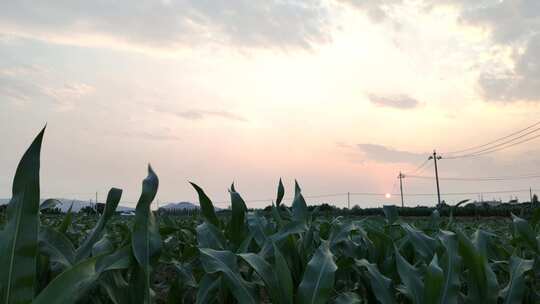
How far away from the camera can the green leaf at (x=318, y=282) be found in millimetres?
1026

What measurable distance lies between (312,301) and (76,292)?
0.54 m

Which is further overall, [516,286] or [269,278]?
[516,286]

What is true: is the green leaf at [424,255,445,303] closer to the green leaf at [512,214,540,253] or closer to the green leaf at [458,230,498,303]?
the green leaf at [458,230,498,303]

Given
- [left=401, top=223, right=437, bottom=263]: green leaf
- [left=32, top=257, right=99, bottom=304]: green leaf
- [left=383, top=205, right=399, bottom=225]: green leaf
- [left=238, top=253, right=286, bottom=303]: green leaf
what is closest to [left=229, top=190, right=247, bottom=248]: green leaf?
[left=238, top=253, right=286, bottom=303]: green leaf

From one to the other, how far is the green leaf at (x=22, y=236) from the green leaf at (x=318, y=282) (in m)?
0.59

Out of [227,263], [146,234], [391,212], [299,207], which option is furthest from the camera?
[391,212]

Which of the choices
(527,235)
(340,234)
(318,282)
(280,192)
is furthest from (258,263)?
(527,235)

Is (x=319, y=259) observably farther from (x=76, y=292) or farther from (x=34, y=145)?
(x=34, y=145)

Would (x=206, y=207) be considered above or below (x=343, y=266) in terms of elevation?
above

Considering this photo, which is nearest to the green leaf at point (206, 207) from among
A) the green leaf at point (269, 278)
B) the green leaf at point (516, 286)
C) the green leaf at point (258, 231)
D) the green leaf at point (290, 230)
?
the green leaf at point (258, 231)

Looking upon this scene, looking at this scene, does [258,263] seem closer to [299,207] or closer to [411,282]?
[411,282]

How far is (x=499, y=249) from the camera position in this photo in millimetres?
1927

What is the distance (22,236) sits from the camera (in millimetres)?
694

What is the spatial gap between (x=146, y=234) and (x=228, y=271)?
22 cm
